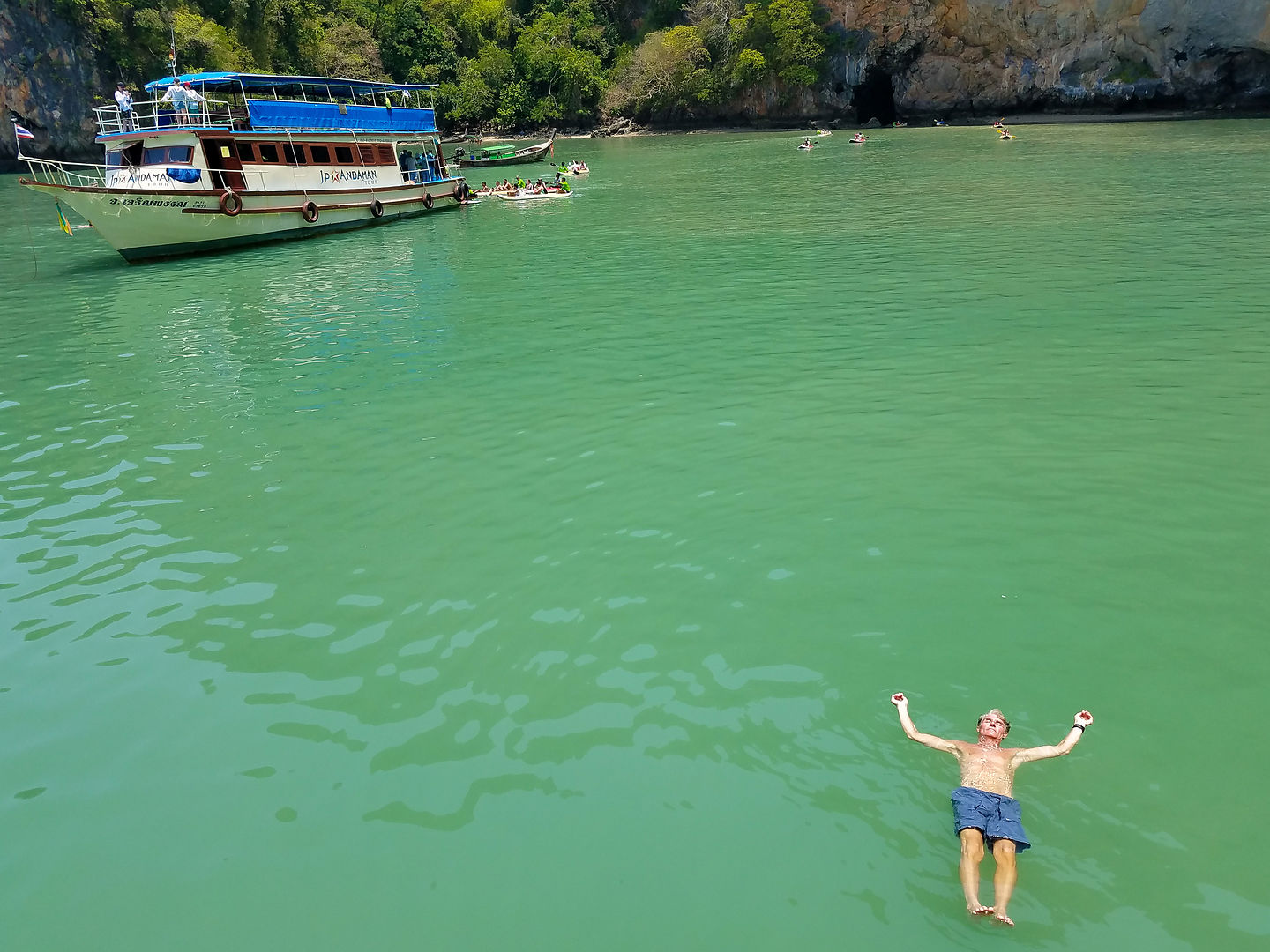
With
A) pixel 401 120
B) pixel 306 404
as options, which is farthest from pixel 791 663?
pixel 401 120

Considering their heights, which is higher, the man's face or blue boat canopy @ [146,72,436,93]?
blue boat canopy @ [146,72,436,93]

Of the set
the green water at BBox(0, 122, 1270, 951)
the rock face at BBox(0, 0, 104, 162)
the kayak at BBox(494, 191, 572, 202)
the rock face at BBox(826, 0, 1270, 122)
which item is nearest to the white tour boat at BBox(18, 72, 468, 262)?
the kayak at BBox(494, 191, 572, 202)

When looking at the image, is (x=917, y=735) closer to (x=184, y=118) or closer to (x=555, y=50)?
(x=184, y=118)

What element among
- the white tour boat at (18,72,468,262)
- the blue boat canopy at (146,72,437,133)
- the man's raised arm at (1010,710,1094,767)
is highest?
the blue boat canopy at (146,72,437,133)

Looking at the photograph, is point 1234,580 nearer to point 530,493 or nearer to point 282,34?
point 530,493

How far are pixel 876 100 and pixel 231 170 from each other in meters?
→ 56.3

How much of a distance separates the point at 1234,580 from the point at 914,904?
161 inches

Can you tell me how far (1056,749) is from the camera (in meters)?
4.91

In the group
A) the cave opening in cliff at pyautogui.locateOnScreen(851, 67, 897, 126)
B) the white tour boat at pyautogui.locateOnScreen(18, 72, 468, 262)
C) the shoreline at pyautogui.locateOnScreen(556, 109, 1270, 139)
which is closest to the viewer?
the white tour boat at pyautogui.locateOnScreen(18, 72, 468, 262)

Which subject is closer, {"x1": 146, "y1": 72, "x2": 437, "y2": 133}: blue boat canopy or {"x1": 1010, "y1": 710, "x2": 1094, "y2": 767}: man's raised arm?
{"x1": 1010, "y1": 710, "x2": 1094, "y2": 767}: man's raised arm

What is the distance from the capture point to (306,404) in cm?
1152

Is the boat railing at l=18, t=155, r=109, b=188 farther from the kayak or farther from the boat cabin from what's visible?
the kayak

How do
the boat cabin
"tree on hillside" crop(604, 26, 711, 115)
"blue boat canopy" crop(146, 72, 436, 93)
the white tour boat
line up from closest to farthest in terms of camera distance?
the white tour boat → the boat cabin → "blue boat canopy" crop(146, 72, 436, 93) → "tree on hillside" crop(604, 26, 711, 115)

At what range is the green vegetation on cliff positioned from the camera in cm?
6247
